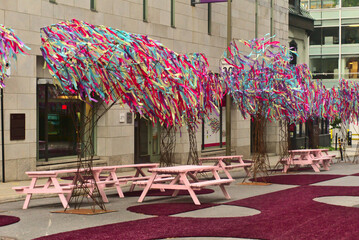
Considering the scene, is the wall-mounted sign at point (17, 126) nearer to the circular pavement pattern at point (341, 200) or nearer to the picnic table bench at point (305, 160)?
the picnic table bench at point (305, 160)

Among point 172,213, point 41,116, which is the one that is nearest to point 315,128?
point 41,116

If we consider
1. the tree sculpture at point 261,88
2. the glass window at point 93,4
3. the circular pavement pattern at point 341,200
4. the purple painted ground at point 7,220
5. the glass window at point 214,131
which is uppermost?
the glass window at point 93,4

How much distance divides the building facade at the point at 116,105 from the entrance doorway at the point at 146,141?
4 centimetres

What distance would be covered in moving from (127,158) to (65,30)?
12.7 m

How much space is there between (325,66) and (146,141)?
144ft

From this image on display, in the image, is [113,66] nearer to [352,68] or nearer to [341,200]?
[341,200]

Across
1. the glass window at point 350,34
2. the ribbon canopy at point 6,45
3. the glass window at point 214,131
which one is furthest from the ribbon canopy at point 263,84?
the glass window at point 350,34

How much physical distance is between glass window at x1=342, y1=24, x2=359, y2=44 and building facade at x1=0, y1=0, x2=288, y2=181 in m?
34.6

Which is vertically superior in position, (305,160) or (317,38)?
(317,38)

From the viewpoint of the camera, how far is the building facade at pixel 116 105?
20.4m

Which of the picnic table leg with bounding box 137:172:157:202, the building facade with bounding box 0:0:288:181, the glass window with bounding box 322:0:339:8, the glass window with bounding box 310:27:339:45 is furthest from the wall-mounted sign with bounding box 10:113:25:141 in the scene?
the glass window with bounding box 322:0:339:8

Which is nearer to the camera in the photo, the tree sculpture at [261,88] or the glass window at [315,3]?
the tree sculpture at [261,88]

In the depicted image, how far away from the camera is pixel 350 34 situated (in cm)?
6794

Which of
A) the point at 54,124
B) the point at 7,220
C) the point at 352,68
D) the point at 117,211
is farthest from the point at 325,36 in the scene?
the point at 7,220
